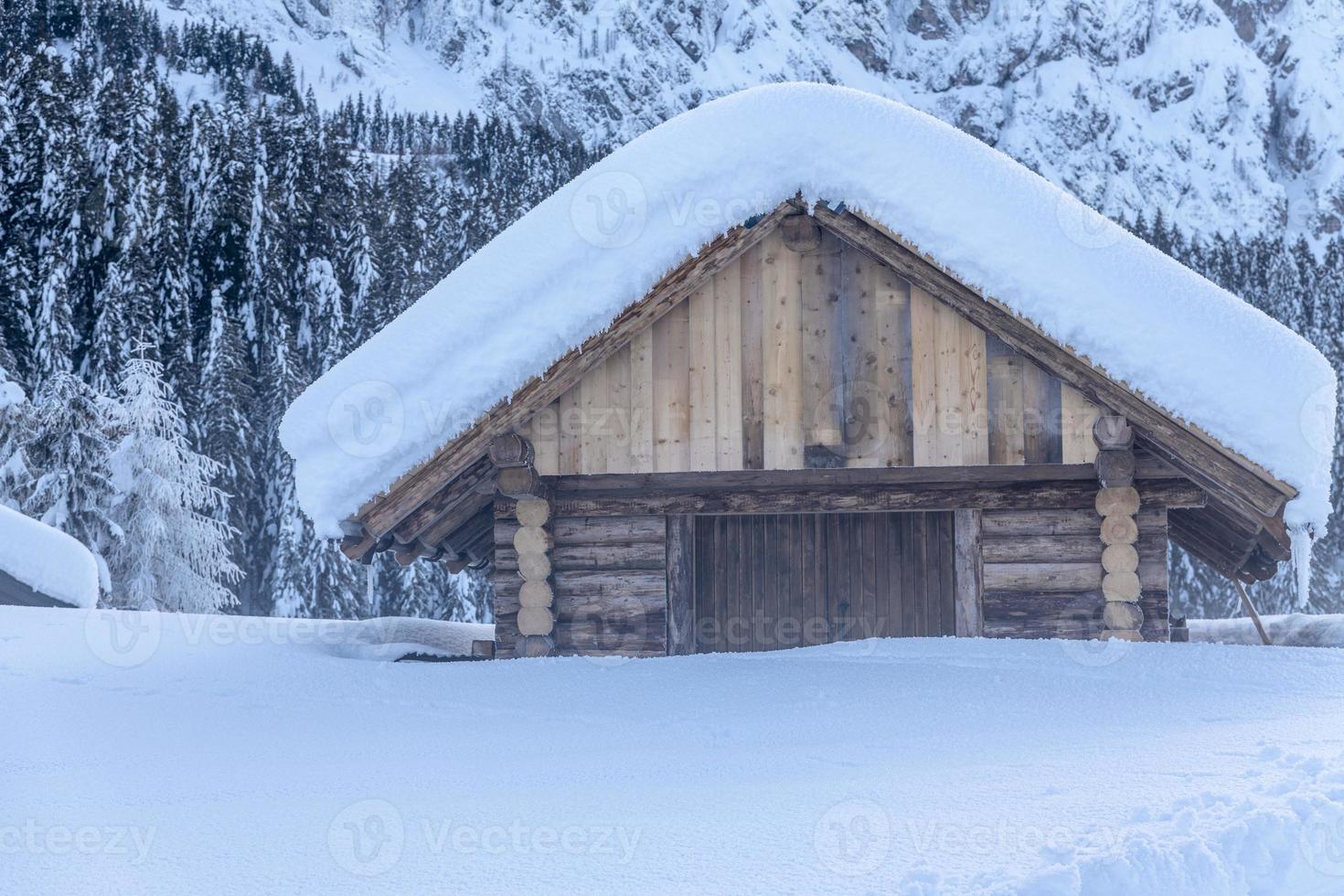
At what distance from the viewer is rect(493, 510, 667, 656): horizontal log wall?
784 centimetres

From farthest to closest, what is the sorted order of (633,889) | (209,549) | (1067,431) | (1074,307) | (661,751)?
(209,549)
(1067,431)
(1074,307)
(661,751)
(633,889)

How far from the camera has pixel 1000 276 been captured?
6.79 metres

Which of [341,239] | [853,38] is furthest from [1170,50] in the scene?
[341,239]

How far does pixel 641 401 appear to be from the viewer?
24.6ft

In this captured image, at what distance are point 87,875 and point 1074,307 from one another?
5.51 metres

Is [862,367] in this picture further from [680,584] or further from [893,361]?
[680,584]

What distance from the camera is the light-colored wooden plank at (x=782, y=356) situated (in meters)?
7.36

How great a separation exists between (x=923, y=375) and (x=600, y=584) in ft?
8.14

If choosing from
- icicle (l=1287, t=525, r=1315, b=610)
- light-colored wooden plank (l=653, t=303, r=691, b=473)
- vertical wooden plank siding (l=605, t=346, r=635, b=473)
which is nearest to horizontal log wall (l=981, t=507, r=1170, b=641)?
icicle (l=1287, t=525, r=1315, b=610)

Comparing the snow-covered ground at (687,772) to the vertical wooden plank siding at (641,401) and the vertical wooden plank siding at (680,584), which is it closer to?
the vertical wooden plank siding at (680,584)

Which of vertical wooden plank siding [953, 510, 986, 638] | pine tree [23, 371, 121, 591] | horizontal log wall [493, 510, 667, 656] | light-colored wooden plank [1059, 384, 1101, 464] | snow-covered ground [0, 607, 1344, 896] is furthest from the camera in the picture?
pine tree [23, 371, 121, 591]

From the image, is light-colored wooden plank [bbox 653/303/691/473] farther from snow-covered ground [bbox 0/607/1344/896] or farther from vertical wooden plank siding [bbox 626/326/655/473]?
snow-covered ground [bbox 0/607/1344/896]

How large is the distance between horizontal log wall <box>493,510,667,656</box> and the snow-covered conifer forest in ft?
54.0

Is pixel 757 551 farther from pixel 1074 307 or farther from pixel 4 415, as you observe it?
pixel 4 415
